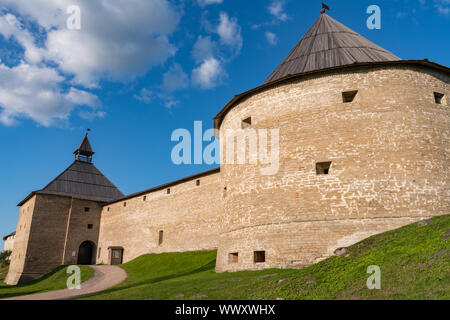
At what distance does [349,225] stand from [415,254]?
3.17 meters

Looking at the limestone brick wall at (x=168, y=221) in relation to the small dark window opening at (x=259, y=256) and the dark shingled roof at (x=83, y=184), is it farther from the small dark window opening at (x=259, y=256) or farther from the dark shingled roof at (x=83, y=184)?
the small dark window opening at (x=259, y=256)

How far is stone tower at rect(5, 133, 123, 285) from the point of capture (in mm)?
25828

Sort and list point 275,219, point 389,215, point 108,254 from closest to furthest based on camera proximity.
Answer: point 389,215 → point 275,219 → point 108,254

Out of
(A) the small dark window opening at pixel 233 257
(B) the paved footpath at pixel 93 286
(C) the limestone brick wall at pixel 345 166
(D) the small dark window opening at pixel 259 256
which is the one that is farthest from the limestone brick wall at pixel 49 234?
(D) the small dark window opening at pixel 259 256

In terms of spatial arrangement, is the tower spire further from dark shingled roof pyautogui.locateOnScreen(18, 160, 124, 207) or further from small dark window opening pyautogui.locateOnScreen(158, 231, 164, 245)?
small dark window opening pyautogui.locateOnScreen(158, 231, 164, 245)

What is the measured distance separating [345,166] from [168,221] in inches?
521

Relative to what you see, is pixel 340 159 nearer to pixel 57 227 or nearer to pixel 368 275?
pixel 368 275

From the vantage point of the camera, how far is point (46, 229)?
2659 cm

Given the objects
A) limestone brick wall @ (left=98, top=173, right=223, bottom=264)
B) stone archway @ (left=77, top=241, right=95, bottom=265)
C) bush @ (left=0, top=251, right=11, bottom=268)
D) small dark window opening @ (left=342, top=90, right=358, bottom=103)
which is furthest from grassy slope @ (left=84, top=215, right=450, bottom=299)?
bush @ (left=0, top=251, right=11, bottom=268)

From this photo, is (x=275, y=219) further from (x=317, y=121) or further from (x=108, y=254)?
(x=108, y=254)

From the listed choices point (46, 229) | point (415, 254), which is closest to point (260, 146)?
point (415, 254)

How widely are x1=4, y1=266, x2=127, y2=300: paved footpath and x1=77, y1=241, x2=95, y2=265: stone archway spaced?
8.18m

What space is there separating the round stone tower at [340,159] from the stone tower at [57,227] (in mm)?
18206

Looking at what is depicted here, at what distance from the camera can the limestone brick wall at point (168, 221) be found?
18984 millimetres
